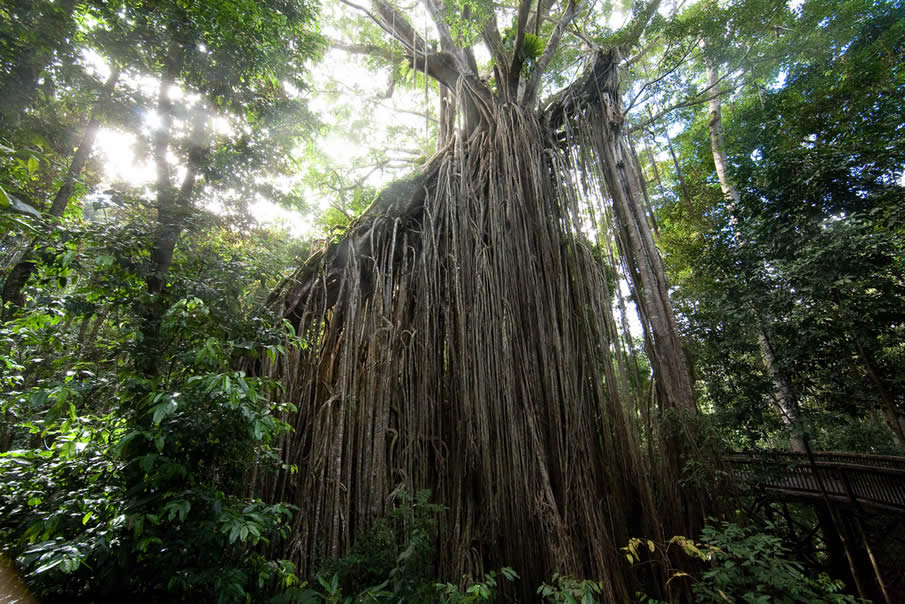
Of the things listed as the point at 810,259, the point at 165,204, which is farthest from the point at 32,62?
the point at 810,259

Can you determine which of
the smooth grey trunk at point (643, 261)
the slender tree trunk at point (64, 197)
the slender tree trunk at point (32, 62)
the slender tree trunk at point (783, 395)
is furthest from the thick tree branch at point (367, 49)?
the slender tree trunk at point (783, 395)

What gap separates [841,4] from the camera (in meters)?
5.85

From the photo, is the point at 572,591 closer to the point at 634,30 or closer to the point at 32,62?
the point at 32,62

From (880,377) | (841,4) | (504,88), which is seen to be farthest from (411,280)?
(841,4)

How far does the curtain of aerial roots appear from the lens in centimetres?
227

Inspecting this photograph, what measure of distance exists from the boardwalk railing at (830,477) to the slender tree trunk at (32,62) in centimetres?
575

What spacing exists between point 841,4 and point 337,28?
8.04 m

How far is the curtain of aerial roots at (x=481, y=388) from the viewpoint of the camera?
7.45ft

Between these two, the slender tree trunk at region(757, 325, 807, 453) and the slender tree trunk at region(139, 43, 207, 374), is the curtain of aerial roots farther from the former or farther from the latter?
the slender tree trunk at region(757, 325, 807, 453)

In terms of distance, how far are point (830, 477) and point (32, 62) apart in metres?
8.70

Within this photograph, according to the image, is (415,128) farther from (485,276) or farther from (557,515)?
(557,515)

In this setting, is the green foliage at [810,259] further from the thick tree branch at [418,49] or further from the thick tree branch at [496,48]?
the thick tree branch at [418,49]

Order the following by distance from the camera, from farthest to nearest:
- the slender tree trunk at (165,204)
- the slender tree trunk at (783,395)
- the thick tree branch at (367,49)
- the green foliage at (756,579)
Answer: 1. the thick tree branch at (367,49)
2. the slender tree trunk at (783,395)
3. the slender tree trunk at (165,204)
4. the green foliage at (756,579)

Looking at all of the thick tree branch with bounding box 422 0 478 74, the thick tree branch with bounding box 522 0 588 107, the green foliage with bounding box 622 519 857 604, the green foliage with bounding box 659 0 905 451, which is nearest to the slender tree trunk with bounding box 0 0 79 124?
the thick tree branch with bounding box 422 0 478 74
